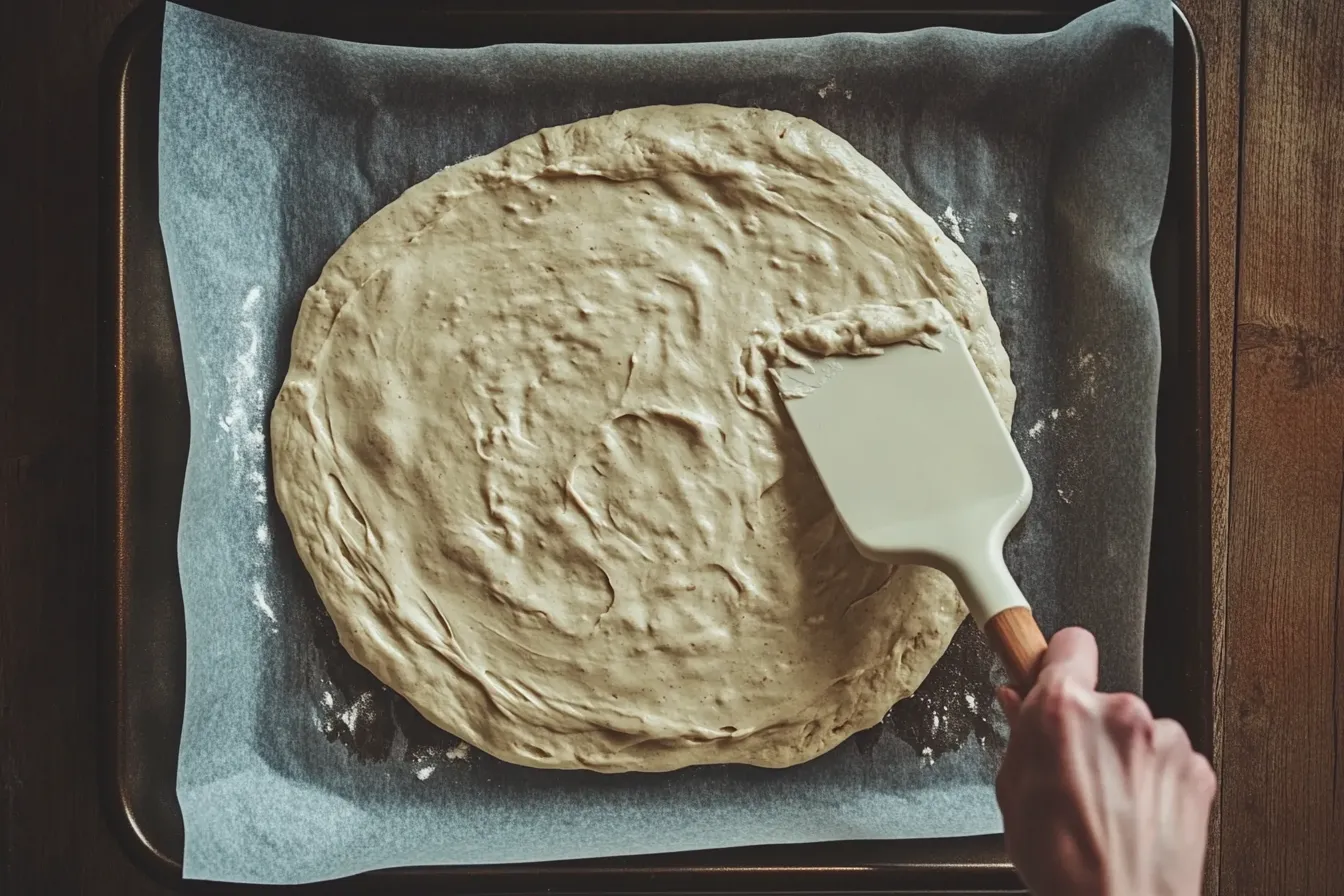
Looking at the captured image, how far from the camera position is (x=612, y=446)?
1148 millimetres

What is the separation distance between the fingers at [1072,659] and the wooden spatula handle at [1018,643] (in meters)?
0.02

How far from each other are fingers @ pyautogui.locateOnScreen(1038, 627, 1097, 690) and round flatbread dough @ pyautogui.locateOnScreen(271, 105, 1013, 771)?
0.22 metres

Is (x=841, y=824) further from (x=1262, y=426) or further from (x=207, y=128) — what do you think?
(x=207, y=128)

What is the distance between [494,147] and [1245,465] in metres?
0.99

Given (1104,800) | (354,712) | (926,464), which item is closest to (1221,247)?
(926,464)

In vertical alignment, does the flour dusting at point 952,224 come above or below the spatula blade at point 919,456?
above

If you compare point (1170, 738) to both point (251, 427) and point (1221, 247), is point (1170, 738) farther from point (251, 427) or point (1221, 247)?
point (251, 427)

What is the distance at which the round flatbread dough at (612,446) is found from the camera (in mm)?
1135

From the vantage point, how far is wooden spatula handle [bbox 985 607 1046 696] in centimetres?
94

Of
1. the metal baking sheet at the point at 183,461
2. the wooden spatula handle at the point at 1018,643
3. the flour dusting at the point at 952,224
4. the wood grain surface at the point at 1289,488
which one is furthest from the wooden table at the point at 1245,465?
the wooden spatula handle at the point at 1018,643

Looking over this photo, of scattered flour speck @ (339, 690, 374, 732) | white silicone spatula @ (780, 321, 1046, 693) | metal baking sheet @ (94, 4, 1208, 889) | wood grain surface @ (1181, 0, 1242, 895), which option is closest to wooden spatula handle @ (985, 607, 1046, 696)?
white silicone spatula @ (780, 321, 1046, 693)

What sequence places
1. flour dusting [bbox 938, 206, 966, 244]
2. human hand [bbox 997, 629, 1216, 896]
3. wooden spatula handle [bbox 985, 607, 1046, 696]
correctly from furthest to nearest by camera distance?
1. flour dusting [bbox 938, 206, 966, 244]
2. wooden spatula handle [bbox 985, 607, 1046, 696]
3. human hand [bbox 997, 629, 1216, 896]

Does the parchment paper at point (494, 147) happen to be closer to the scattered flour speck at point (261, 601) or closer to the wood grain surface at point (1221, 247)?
the scattered flour speck at point (261, 601)

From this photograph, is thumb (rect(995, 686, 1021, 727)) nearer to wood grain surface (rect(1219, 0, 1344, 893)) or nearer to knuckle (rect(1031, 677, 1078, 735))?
knuckle (rect(1031, 677, 1078, 735))
